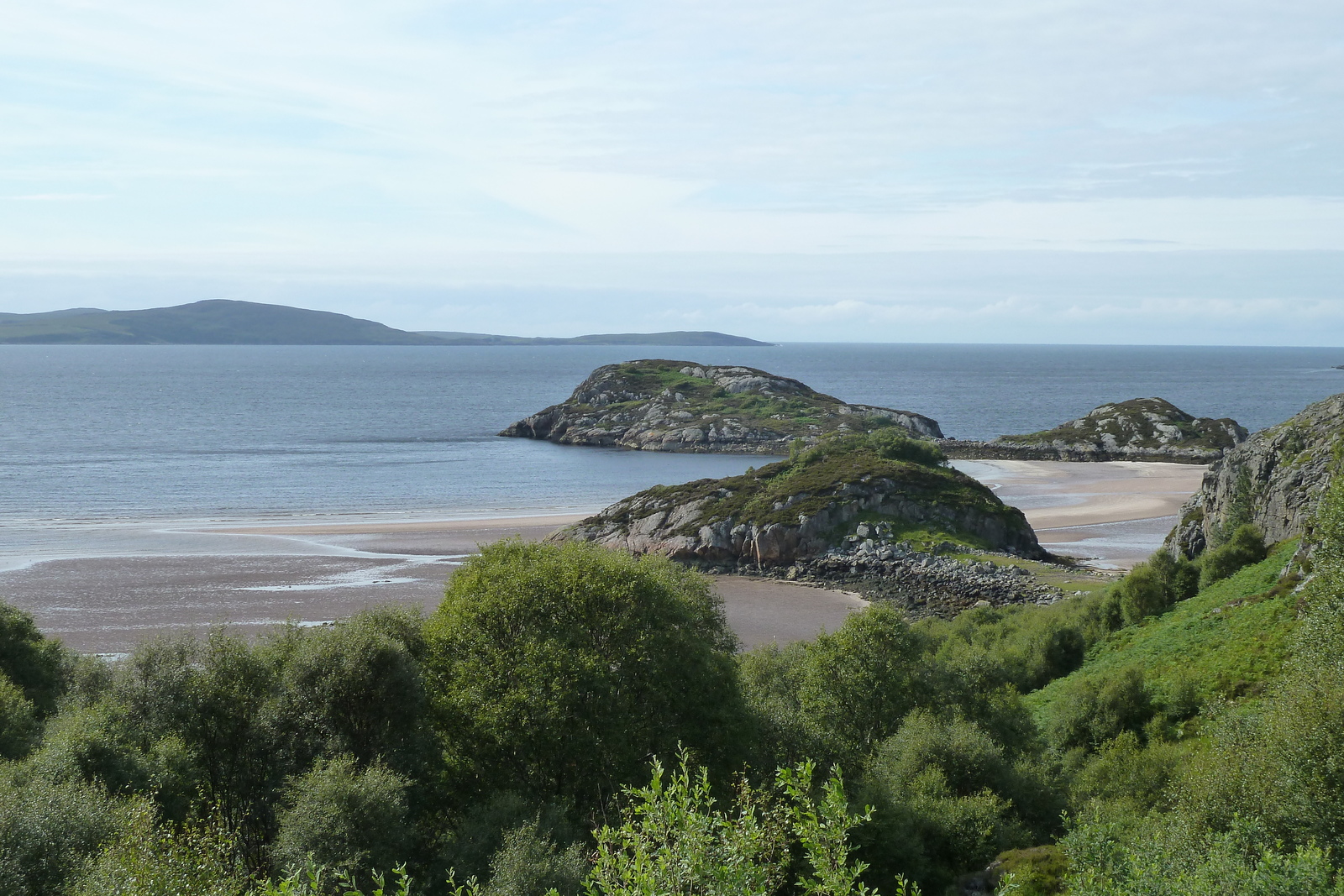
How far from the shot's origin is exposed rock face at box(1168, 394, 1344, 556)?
125ft

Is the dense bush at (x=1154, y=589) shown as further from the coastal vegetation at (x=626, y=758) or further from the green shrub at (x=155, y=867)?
the green shrub at (x=155, y=867)

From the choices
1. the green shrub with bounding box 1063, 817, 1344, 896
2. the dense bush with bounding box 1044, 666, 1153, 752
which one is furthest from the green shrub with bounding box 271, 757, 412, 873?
the dense bush with bounding box 1044, 666, 1153, 752

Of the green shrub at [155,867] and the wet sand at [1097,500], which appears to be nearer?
the green shrub at [155,867]

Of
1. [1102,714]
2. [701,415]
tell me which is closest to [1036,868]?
[1102,714]

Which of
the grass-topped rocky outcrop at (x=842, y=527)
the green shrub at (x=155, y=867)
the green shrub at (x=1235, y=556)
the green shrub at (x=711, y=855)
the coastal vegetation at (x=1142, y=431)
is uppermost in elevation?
the coastal vegetation at (x=1142, y=431)

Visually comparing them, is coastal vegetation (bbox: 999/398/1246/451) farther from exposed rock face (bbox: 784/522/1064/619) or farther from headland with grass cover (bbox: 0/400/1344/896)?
headland with grass cover (bbox: 0/400/1344/896)

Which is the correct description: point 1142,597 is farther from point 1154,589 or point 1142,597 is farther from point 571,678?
point 571,678

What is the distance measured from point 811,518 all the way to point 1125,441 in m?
77.0

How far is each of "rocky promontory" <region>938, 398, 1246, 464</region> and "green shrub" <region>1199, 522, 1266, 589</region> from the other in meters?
84.7

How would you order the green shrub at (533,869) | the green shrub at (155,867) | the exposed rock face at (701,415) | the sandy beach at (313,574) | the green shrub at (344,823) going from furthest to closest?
the exposed rock face at (701,415), the sandy beach at (313,574), the green shrub at (344,823), the green shrub at (533,869), the green shrub at (155,867)

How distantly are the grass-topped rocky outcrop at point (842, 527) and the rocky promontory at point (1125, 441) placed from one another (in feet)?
179

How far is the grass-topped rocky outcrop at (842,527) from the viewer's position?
6222 cm

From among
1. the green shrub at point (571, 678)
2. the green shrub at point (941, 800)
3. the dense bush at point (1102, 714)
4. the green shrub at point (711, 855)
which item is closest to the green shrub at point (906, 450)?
the dense bush at point (1102, 714)

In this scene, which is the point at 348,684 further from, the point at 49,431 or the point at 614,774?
the point at 49,431
